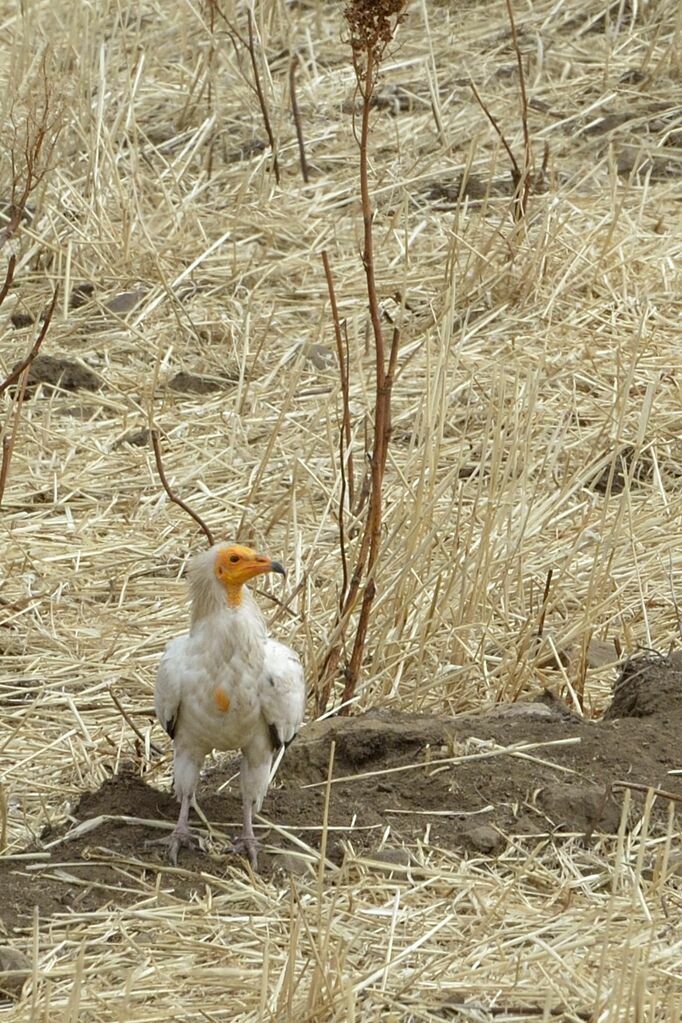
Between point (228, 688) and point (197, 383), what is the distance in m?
3.42

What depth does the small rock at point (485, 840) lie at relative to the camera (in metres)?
4.08

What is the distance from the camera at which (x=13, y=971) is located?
3.46 meters

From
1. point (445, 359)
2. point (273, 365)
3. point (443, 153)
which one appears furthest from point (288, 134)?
point (445, 359)

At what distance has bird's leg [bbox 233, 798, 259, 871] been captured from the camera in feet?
13.1

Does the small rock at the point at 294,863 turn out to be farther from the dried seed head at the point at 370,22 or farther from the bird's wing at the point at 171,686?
the dried seed head at the point at 370,22

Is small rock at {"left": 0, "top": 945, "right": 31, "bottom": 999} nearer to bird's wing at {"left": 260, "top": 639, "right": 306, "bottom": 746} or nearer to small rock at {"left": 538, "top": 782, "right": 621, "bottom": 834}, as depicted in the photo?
bird's wing at {"left": 260, "top": 639, "right": 306, "bottom": 746}

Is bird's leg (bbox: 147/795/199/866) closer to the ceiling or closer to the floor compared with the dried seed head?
closer to the floor

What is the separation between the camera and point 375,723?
454 centimetres

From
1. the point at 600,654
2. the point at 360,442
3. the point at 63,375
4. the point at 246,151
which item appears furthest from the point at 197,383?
the point at 600,654

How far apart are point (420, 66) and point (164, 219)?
2.08 metres

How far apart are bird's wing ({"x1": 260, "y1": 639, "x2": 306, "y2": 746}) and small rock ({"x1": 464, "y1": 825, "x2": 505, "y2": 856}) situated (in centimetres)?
48

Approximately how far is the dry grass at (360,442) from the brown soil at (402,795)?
3.8 inches

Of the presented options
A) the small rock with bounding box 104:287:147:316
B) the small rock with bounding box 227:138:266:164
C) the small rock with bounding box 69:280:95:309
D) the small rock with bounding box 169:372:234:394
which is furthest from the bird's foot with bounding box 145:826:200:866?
the small rock with bounding box 227:138:266:164

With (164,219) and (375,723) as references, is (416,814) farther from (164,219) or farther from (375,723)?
(164,219)
